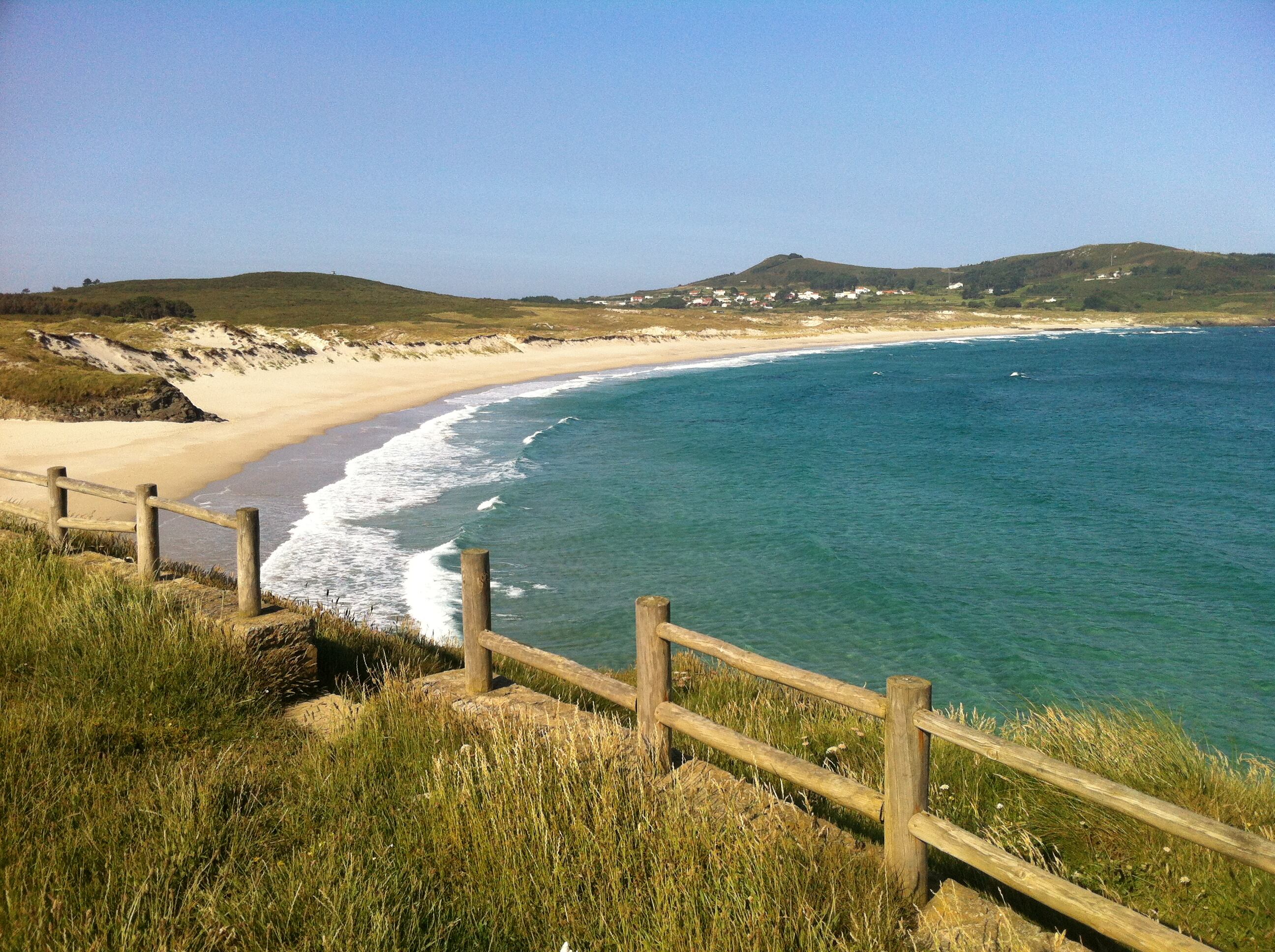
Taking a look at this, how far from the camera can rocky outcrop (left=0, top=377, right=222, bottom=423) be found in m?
25.6

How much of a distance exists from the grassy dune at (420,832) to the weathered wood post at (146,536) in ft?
4.64

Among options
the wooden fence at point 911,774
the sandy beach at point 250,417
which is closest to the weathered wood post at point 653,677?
the wooden fence at point 911,774

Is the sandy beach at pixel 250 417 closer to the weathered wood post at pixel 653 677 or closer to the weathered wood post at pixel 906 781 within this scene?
the weathered wood post at pixel 653 677

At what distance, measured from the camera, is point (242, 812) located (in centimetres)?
406

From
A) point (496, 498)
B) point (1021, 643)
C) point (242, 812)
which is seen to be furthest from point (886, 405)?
point (242, 812)

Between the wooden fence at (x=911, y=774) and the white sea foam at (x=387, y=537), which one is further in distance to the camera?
the white sea foam at (x=387, y=537)

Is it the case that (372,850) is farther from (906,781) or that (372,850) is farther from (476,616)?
(476,616)

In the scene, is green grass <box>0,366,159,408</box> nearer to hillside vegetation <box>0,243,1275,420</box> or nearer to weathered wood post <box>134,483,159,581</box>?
hillside vegetation <box>0,243,1275,420</box>

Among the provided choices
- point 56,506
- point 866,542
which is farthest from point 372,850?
point 866,542

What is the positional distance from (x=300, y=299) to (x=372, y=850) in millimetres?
125092

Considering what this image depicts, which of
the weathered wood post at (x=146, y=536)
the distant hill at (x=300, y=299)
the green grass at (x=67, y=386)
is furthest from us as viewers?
the distant hill at (x=300, y=299)

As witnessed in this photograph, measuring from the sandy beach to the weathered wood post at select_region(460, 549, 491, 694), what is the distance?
13.1 metres

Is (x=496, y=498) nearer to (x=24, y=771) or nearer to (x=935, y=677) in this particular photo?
(x=935, y=677)

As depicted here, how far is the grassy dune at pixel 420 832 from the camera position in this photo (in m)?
3.23
